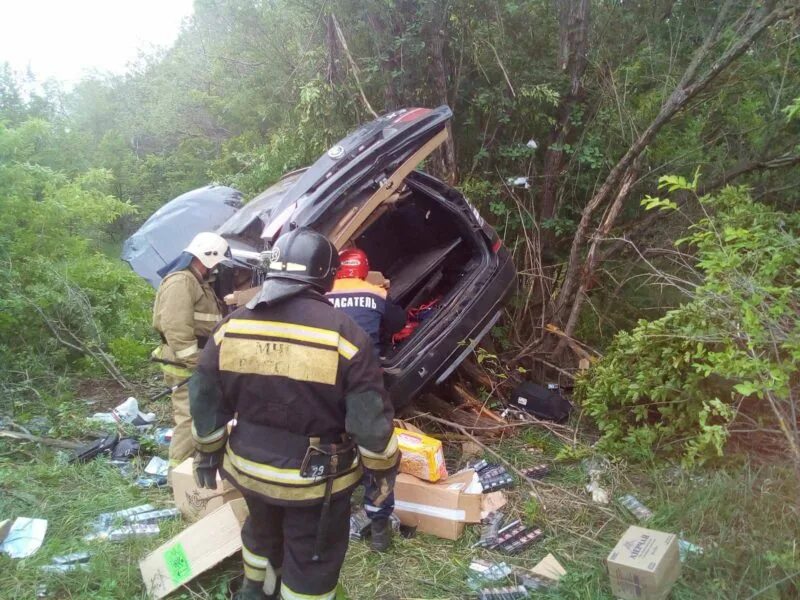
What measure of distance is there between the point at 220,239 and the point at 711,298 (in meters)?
2.87

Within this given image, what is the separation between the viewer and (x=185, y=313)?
12.6 feet

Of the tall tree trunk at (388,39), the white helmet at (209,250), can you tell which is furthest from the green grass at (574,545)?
the tall tree trunk at (388,39)

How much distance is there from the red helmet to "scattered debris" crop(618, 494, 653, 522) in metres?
1.97

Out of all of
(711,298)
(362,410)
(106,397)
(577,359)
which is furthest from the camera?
(106,397)

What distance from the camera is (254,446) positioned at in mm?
2311

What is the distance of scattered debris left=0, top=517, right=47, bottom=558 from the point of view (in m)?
3.24

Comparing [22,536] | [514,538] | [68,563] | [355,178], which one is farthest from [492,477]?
[22,536]

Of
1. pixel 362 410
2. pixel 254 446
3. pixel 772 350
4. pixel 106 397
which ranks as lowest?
pixel 106 397

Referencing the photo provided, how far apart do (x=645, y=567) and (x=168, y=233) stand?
185 inches

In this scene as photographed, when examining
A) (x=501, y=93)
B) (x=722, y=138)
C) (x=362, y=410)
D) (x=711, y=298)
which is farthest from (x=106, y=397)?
(x=722, y=138)

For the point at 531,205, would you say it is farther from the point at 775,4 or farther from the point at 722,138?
the point at 775,4

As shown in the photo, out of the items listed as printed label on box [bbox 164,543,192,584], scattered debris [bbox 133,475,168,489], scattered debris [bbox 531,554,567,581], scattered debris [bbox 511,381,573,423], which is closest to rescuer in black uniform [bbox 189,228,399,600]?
printed label on box [bbox 164,543,192,584]

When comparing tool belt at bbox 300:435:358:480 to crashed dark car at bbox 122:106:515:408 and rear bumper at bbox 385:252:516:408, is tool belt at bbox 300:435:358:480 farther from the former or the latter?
rear bumper at bbox 385:252:516:408

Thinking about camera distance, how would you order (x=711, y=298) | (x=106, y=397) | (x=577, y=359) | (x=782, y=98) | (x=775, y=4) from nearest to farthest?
(x=711, y=298), (x=775, y=4), (x=782, y=98), (x=577, y=359), (x=106, y=397)
